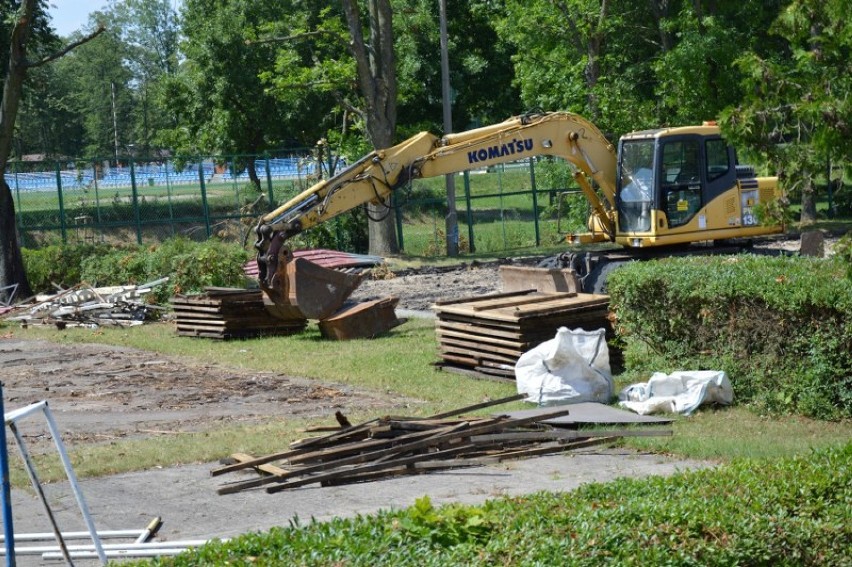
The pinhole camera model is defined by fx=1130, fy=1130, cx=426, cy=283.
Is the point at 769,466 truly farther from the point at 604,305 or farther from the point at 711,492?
the point at 604,305

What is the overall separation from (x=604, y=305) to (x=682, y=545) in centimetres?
878

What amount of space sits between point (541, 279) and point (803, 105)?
9939mm

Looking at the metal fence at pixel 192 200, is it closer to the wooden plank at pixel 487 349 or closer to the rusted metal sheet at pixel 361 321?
the rusted metal sheet at pixel 361 321

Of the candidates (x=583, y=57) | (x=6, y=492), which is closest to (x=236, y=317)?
(x=6, y=492)

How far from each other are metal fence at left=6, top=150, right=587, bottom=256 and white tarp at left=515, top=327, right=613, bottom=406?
20897mm

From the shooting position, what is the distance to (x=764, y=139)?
8891mm

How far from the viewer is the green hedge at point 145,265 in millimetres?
23094

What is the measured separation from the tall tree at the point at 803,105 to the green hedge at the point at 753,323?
179 centimetres

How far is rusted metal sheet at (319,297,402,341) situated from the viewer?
1853 centimetres

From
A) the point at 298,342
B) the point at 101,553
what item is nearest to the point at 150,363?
the point at 298,342

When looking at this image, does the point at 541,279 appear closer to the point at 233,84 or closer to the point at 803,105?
the point at 803,105

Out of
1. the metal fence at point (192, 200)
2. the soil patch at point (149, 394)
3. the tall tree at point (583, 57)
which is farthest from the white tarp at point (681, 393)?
the tall tree at point (583, 57)

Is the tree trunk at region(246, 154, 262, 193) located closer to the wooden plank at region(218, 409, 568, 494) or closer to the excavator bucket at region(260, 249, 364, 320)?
the excavator bucket at region(260, 249, 364, 320)

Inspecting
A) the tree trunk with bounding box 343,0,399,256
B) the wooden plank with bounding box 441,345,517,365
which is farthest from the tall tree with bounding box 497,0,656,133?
the wooden plank with bounding box 441,345,517,365
